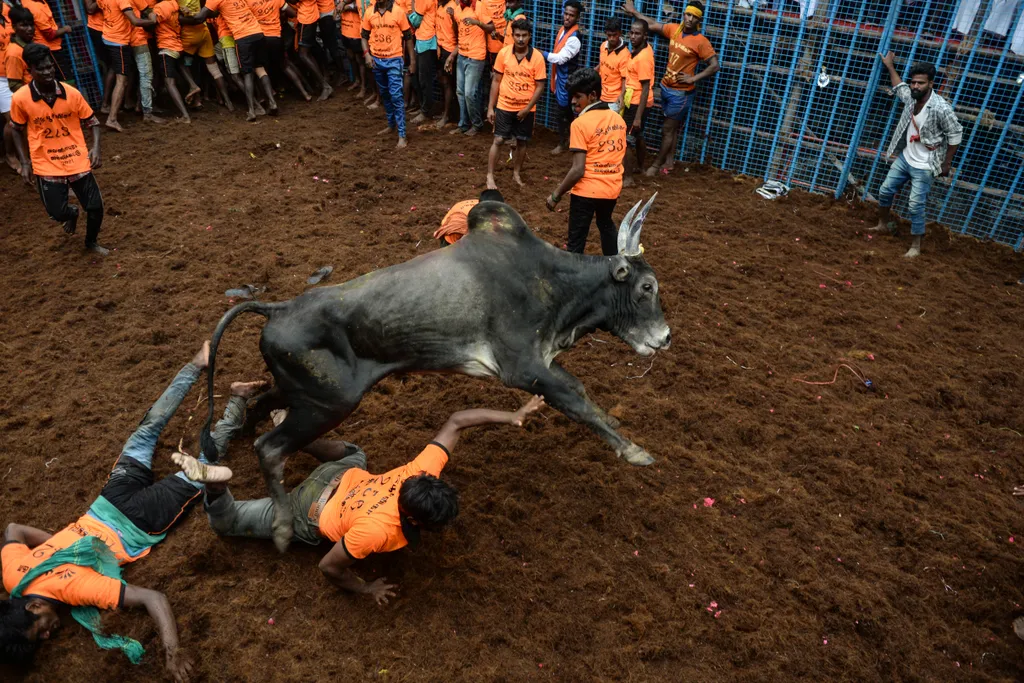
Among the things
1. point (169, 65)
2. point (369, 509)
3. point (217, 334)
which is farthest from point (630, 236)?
point (169, 65)

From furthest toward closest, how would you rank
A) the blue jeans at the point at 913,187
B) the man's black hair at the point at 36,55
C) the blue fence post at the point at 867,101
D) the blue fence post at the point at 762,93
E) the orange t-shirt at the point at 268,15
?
the orange t-shirt at the point at 268,15 → the blue fence post at the point at 762,93 → the blue fence post at the point at 867,101 → the blue jeans at the point at 913,187 → the man's black hair at the point at 36,55

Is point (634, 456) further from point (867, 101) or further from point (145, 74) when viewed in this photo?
point (145, 74)

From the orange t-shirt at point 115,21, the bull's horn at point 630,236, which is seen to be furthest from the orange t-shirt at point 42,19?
the bull's horn at point 630,236

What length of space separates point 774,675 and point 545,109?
9652 millimetres

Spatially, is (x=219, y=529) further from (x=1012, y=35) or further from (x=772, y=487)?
(x=1012, y=35)

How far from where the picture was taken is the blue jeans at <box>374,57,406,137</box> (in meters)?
10.6

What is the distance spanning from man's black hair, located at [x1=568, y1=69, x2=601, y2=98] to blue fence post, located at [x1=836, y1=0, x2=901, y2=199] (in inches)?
172

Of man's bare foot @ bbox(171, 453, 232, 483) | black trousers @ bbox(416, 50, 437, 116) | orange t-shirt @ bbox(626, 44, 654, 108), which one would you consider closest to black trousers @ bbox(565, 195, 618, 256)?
orange t-shirt @ bbox(626, 44, 654, 108)

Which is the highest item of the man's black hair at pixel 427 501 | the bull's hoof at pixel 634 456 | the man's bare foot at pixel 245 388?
the man's black hair at pixel 427 501

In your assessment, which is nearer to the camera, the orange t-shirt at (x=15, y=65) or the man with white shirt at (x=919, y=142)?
the man with white shirt at (x=919, y=142)

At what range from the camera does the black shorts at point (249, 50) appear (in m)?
11.6

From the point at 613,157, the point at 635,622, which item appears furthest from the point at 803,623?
the point at 613,157

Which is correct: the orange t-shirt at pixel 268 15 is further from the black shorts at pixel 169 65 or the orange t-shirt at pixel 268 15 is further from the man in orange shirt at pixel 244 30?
the black shorts at pixel 169 65

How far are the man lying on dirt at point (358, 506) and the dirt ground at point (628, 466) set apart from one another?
0.22m
